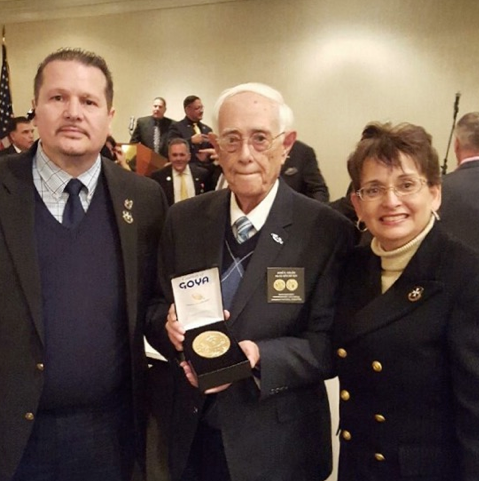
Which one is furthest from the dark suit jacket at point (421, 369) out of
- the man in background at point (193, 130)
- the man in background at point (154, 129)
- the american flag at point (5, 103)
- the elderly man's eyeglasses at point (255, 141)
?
the american flag at point (5, 103)

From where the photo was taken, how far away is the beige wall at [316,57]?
779 cm

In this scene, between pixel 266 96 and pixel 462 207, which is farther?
pixel 462 207

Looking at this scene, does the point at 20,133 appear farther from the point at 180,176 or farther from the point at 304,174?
the point at 304,174

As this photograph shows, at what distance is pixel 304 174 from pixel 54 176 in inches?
125

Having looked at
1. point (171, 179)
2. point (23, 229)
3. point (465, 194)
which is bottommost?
point (171, 179)

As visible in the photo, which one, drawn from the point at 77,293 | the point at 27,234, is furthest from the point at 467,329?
the point at 27,234

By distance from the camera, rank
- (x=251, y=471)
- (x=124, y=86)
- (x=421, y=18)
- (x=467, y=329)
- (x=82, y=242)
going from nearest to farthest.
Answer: (x=467, y=329), (x=251, y=471), (x=82, y=242), (x=421, y=18), (x=124, y=86)

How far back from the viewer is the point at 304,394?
5.74 feet

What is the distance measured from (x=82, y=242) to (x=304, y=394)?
852 millimetres

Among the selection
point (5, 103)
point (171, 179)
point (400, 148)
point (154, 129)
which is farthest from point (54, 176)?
point (5, 103)

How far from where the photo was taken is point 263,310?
1671 mm

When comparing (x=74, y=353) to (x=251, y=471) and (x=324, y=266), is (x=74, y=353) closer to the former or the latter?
(x=251, y=471)

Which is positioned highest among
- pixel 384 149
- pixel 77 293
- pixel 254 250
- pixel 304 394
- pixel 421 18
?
pixel 421 18

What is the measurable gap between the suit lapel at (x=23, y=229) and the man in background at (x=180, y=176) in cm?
418
